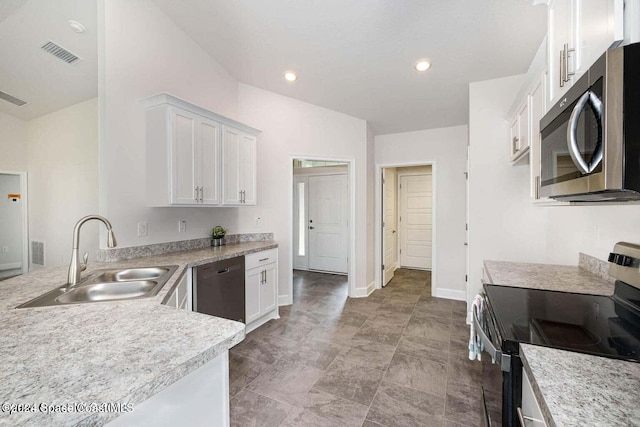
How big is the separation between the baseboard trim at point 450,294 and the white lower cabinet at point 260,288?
2456 mm

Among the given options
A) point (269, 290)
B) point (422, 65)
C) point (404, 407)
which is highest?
point (422, 65)

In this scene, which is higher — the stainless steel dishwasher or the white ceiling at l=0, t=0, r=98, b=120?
the white ceiling at l=0, t=0, r=98, b=120

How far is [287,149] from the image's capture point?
12.2 ft

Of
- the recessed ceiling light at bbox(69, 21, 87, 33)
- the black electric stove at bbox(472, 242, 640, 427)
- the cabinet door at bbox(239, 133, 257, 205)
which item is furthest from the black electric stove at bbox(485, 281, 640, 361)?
the recessed ceiling light at bbox(69, 21, 87, 33)

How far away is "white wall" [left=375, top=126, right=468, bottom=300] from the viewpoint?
3.99 metres

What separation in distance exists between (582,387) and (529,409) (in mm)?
194

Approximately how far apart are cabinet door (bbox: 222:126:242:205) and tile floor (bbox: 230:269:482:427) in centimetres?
149

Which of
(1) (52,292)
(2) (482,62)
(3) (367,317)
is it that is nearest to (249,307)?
(3) (367,317)

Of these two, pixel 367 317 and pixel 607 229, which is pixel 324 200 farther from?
pixel 607 229

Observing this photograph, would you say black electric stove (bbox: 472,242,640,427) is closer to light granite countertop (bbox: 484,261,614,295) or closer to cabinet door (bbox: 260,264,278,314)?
light granite countertop (bbox: 484,261,614,295)

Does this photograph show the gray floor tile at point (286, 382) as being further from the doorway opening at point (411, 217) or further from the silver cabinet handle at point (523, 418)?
the doorway opening at point (411, 217)

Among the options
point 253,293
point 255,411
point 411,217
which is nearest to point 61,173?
point 253,293

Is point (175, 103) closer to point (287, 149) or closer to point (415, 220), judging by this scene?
point (287, 149)

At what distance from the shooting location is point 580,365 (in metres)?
0.77
